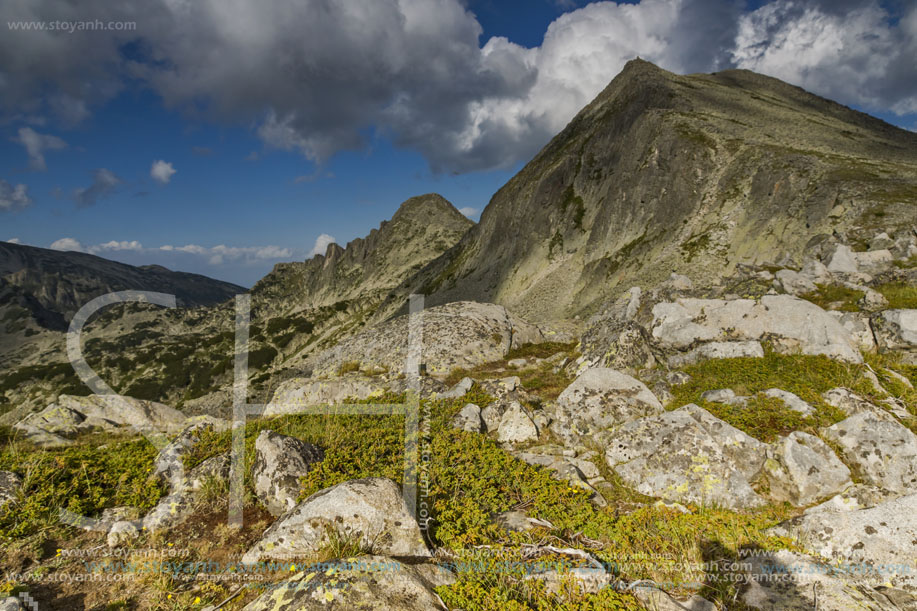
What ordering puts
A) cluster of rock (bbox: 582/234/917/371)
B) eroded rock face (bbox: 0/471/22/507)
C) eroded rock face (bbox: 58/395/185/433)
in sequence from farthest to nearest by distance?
cluster of rock (bbox: 582/234/917/371)
eroded rock face (bbox: 58/395/185/433)
eroded rock face (bbox: 0/471/22/507)

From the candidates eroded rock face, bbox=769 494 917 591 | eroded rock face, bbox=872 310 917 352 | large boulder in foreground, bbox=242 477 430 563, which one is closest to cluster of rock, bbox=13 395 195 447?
large boulder in foreground, bbox=242 477 430 563

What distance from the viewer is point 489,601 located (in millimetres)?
5105

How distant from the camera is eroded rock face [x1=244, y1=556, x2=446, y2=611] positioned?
4863mm

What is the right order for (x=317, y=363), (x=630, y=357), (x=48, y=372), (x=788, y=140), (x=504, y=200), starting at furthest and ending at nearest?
(x=48, y=372) < (x=504, y=200) < (x=788, y=140) < (x=317, y=363) < (x=630, y=357)

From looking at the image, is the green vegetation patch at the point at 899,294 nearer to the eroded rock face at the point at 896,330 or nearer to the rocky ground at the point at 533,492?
the rocky ground at the point at 533,492

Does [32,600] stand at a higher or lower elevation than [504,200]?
lower

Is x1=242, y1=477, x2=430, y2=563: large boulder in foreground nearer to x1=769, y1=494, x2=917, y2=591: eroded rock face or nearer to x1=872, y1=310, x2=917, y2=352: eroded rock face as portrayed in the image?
x1=769, y1=494, x2=917, y2=591: eroded rock face

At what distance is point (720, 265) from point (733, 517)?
46.0 metres

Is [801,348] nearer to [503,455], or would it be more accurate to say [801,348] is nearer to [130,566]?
[503,455]

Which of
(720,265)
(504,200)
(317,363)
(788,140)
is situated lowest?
(317,363)

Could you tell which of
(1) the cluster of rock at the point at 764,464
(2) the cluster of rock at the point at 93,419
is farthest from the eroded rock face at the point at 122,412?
(1) the cluster of rock at the point at 764,464

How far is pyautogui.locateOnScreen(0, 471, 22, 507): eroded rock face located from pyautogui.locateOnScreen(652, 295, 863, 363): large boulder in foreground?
19.3m

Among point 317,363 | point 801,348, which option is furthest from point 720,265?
point 317,363

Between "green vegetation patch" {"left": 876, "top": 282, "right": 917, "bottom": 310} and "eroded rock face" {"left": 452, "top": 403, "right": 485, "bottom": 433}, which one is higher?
"green vegetation patch" {"left": 876, "top": 282, "right": 917, "bottom": 310}
